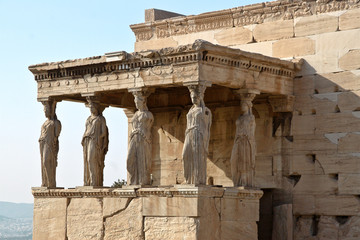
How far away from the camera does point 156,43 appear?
1964cm

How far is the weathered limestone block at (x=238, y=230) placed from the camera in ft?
52.6

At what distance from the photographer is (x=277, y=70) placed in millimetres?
17125

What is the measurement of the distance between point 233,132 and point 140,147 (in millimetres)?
2244

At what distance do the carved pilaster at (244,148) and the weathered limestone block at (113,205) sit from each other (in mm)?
1852

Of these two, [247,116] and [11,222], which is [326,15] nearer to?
[247,116]

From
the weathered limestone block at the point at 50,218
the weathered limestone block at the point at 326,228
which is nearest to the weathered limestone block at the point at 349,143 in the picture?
the weathered limestone block at the point at 326,228

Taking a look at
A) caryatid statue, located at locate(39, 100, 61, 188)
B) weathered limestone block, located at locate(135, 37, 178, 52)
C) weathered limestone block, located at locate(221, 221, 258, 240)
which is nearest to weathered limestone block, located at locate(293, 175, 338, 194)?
weathered limestone block, located at locate(221, 221, 258, 240)

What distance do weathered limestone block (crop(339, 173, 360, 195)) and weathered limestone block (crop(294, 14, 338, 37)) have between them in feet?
8.28

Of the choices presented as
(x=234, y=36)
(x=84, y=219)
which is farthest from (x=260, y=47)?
(x=84, y=219)

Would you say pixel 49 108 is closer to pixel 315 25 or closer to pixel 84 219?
pixel 84 219

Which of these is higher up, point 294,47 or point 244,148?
point 294,47

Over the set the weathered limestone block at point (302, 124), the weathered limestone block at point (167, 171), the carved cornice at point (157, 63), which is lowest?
the weathered limestone block at point (167, 171)

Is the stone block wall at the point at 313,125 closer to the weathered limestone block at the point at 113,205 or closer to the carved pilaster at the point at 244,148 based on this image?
the carved pilaster at the point at 244,148

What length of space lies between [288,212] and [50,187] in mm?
4245
